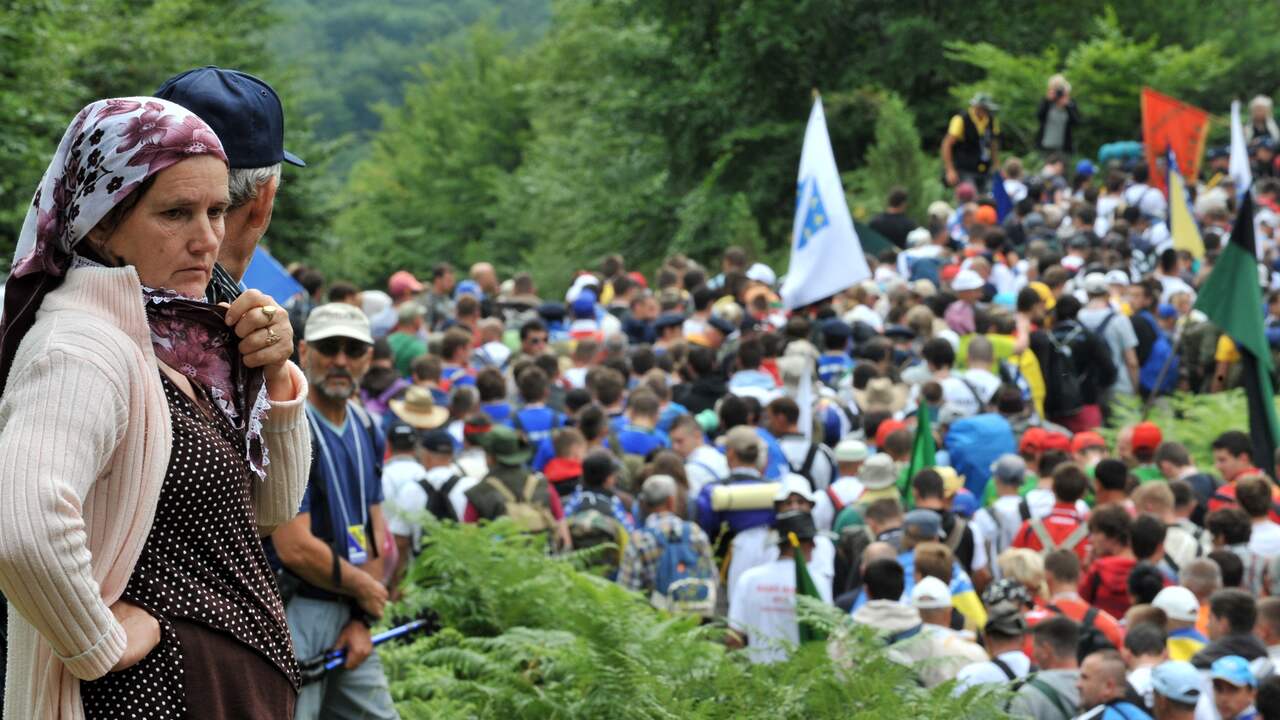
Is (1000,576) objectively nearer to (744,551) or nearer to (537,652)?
(744,551)

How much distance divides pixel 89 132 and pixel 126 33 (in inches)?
1095

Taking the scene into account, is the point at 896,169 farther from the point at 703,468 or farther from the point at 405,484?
the point at 405,484

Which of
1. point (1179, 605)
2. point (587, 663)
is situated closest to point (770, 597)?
point (1179, 605)

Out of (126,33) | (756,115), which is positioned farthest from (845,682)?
(756,115)

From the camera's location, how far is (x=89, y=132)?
2705mm

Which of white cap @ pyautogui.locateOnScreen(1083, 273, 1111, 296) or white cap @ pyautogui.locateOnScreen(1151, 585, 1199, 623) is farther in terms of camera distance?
white cap @ pyautogui.locateOnScreen(1083, 273, 1111, 296)

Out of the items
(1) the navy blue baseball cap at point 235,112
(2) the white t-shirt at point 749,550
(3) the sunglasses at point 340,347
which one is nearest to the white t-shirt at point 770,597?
(2) the white t-shirt at point 749,550

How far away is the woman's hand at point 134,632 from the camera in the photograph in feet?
8.71

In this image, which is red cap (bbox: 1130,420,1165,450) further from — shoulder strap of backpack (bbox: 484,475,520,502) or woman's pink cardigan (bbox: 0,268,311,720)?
woman's pink cardigan (bbox: 0,268,311,720)

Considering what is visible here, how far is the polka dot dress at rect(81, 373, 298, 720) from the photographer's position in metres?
2.70

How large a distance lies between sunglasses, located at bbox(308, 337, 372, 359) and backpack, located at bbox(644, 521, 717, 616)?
3.42 m

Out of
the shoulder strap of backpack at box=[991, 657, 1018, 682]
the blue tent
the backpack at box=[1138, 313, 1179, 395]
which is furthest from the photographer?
the backpack at box=[1138, 313, 1179, 395]

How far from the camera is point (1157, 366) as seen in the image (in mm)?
15742

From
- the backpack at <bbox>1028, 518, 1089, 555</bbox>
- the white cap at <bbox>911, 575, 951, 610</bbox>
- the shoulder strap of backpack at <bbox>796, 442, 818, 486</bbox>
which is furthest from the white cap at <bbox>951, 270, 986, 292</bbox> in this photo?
the white cap at <bbox>911, 575, 951, 610</bbox>
